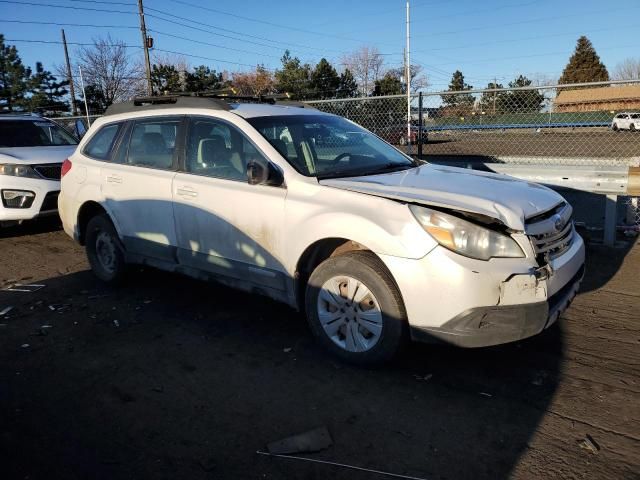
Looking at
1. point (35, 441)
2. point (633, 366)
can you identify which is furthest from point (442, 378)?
point (35, 441)

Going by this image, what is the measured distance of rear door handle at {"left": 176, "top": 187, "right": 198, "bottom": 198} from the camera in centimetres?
423

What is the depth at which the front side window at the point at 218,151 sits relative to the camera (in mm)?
4027

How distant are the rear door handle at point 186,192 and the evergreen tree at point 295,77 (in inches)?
1768

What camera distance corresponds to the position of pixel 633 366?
3.36 m

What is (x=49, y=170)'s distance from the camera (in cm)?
766

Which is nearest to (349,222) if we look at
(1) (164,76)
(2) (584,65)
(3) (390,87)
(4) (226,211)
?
(4) (226,211)

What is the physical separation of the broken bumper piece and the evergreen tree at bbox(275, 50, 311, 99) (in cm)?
4654

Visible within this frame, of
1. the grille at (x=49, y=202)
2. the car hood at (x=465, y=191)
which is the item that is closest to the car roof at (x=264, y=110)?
the car hood at (x=465, y=191)

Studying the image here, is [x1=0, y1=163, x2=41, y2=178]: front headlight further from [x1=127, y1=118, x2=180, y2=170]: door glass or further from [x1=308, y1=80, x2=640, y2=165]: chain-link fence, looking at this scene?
[x1=308, y1=80, x2=640, y2=165]: chain-link fence

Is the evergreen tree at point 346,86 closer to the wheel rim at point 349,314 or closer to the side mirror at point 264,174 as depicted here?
the side mirror at point 264,174

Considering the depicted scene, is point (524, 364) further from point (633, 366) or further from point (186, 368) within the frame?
point (186, 368)

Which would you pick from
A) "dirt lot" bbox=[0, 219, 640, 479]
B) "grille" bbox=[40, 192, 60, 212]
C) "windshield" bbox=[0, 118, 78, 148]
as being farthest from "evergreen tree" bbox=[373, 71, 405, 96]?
"dirt lot" bbox=[0, 219, 640, 479]

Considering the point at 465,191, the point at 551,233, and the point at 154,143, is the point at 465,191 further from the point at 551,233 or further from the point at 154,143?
the point at 154,143

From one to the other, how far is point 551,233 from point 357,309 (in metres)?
1.34
